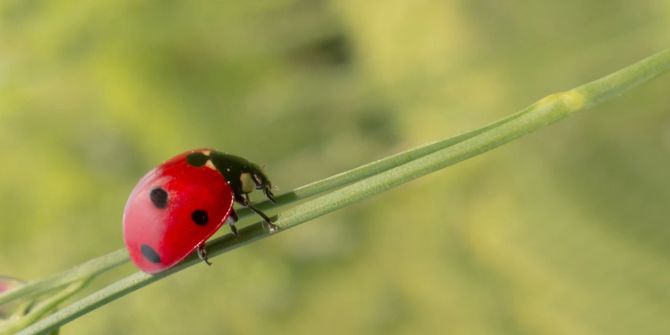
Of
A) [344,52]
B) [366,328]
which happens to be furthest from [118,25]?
[366,328]

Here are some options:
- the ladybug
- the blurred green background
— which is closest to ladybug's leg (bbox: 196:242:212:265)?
the ladybug

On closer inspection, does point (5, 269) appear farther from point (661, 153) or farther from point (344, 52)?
point (661, 153)

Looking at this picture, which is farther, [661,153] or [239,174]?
[661,153]

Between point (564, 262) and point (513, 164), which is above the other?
point (513, 164)

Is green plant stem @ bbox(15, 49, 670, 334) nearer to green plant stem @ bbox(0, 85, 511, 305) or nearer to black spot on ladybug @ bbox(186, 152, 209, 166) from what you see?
green plant stem @ bbox(0, 85, 511, 305)

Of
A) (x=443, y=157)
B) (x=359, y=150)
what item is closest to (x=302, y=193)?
(x=443, y=157)

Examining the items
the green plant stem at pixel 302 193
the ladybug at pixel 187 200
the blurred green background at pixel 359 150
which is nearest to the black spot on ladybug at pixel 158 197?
the ladybug at pixel 187 200
